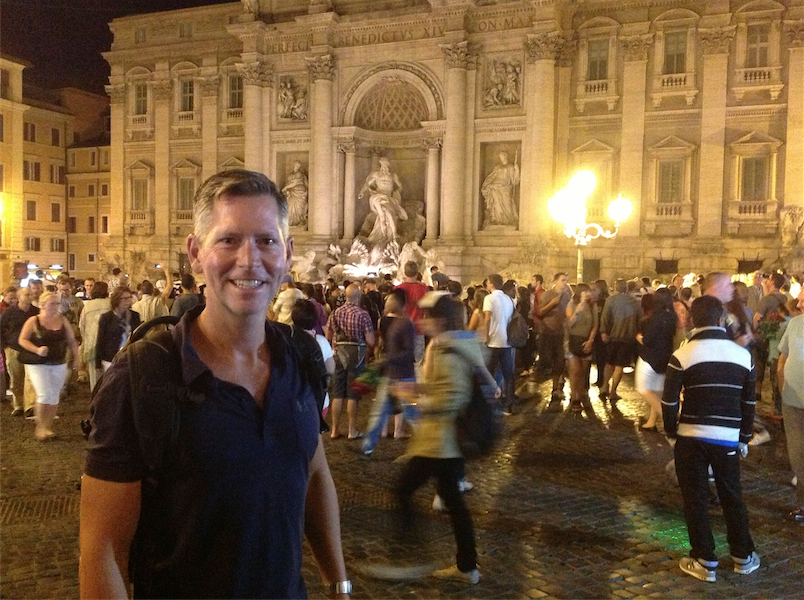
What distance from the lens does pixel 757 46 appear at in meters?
22.5

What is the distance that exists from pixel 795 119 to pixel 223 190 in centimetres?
2426

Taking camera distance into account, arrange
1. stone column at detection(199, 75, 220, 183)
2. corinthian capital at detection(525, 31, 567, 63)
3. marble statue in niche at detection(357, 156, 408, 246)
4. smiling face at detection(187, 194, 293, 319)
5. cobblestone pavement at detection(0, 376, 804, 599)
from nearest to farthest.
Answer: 1. smiling face at detection(187, 194, 293, 319)
2. cobblestone pavement at detection(0, 376, 804, 599)
3. corinthian capital at detection(525, 31, 567, 63)
4. marble statue in niche at detection(357, 156, 408, 246)
5. stone column at detection(199, 75, 220, 183)

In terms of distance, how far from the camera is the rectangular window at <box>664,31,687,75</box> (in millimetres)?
23297

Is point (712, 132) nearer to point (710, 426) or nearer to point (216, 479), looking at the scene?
point (710, 426)

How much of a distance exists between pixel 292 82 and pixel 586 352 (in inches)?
798

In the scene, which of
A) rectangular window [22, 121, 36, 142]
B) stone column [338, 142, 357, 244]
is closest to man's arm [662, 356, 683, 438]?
stone column [338, 142, 357, 244]

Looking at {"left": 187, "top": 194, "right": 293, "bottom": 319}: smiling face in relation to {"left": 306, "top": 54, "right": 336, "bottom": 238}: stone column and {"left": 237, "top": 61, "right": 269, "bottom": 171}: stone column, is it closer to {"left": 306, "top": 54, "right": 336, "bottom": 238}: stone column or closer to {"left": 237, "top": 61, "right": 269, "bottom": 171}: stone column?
{"left": 306, "top": 54, "right": 336, "bottom": 238}: stone column

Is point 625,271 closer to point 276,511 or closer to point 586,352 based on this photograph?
point 586,352

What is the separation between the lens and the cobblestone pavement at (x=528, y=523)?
490cm

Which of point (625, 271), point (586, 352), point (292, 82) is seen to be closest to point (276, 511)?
Result: point (586, 352)

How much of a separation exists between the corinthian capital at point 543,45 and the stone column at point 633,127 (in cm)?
225

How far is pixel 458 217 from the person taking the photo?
25016mm

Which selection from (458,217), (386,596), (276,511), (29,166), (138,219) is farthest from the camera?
(29,166)

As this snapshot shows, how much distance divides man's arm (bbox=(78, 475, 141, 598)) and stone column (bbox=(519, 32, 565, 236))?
22.9 metres
